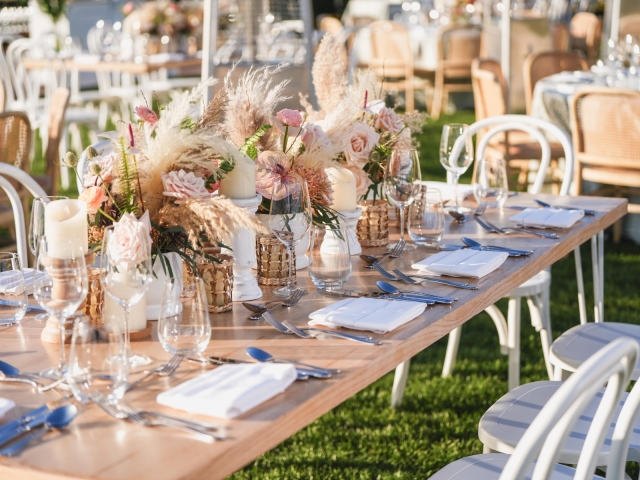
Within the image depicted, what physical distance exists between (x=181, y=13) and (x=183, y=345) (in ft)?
22.5

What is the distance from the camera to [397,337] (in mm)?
1558

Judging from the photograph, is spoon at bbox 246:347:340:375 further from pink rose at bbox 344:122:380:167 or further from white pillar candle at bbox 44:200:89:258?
pink rose at bbox 344:122:380:167

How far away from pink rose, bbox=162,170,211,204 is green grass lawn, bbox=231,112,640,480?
4.27 ft

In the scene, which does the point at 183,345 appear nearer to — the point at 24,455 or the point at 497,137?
the point at 24,455

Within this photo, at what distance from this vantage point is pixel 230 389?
4.19 feet

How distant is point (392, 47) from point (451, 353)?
6.94 metres

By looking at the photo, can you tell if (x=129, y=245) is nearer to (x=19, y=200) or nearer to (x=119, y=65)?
(x=19, y=200)

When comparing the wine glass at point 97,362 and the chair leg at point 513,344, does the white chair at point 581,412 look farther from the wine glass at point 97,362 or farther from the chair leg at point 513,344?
the chair leg at point 513,344

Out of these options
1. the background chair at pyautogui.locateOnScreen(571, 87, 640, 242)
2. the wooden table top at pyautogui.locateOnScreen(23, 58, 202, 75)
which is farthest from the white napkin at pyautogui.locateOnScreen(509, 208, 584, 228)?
the wooden table top at pyautogui.locateOnScreen(23, 58, 202, 75)

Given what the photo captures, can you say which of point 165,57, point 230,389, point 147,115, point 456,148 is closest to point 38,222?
point 147,115

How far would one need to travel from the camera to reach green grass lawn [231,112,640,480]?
2.72 meters

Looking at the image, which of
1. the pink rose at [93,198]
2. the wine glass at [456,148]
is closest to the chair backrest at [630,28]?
the wine glass at [456,148]

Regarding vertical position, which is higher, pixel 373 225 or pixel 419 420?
pixel 373 225

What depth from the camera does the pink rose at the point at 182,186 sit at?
1588 mm
